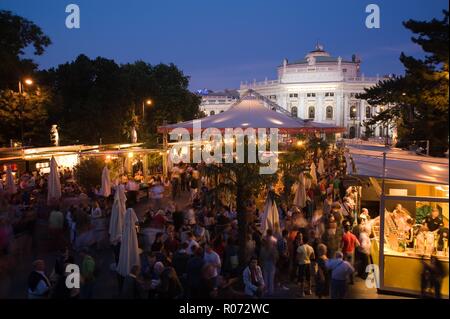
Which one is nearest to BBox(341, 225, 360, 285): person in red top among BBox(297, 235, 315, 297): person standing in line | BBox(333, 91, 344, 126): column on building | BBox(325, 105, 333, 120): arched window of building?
BBox(297, 235, 315, 297): person standing in line

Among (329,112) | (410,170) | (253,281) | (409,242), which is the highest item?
(329,112)

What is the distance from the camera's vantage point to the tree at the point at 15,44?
21391 millimetres

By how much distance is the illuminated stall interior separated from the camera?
25.3 feet

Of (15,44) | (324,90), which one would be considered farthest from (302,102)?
(15,44)

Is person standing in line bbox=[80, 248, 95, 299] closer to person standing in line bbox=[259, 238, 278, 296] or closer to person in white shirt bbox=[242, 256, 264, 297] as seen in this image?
person in white shirt bbox=[242, 256, 264, 297]

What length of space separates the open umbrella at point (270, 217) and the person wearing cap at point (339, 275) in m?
1.98

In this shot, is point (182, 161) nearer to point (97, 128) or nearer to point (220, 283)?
point (97, 128)

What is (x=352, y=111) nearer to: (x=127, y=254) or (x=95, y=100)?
(x=95, y=100)

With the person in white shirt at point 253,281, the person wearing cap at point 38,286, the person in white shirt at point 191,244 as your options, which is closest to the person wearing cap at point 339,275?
the person in white shirt at point 253,281

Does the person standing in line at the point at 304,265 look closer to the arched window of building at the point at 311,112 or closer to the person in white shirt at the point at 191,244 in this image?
the person in white shirt at the point at 191,244

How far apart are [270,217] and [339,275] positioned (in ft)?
7.46

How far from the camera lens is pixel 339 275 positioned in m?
7.12

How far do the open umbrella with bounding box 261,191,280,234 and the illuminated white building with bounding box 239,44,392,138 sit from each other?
263ft
